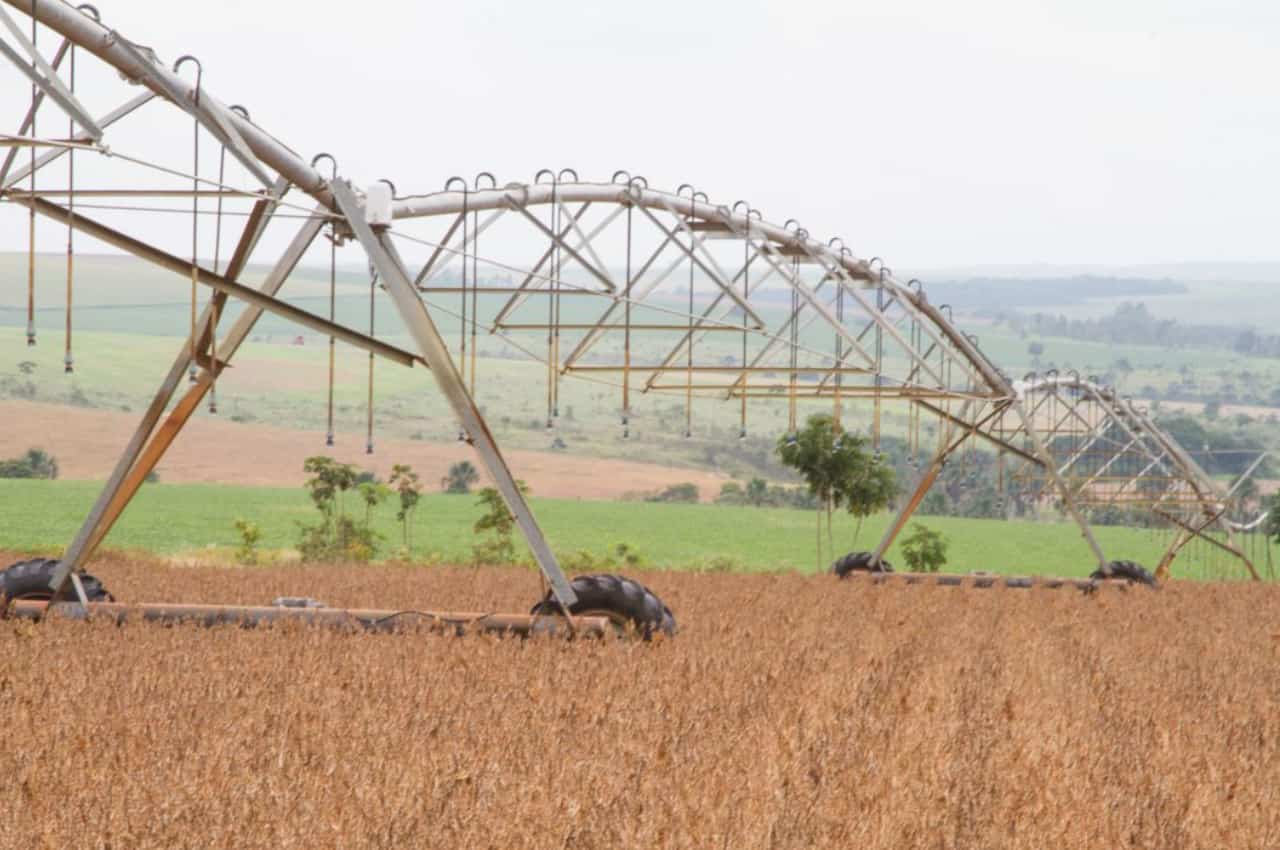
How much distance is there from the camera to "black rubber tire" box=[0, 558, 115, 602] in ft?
38.4

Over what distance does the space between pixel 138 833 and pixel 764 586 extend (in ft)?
42.0

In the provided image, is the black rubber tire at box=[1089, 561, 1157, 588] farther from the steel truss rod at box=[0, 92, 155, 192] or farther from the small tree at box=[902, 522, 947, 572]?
the steel truss rod at box=[0, 92, 155, 192]

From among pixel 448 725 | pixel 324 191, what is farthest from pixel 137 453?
pixel 448 725

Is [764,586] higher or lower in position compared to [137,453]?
lower

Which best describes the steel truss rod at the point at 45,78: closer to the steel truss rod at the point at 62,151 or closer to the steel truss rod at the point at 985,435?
the steel truss rod at the point at 62,151

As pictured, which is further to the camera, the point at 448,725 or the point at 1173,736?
the point at 1173,736

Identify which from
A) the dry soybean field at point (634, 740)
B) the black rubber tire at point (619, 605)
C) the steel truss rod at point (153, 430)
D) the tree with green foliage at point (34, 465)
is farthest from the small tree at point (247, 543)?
the tree with green foliage at point (34, 465)

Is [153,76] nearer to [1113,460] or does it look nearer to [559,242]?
[559,242]

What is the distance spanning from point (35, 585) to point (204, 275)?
2.99m

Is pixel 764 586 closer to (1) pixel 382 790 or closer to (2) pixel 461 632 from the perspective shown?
(2) pixel 461 632

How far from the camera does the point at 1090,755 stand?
22.2 ft

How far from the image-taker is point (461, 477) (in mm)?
60094

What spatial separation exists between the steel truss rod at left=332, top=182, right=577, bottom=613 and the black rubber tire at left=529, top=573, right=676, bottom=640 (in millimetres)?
Result: 186

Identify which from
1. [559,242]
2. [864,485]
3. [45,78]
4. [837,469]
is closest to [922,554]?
[864,485]
